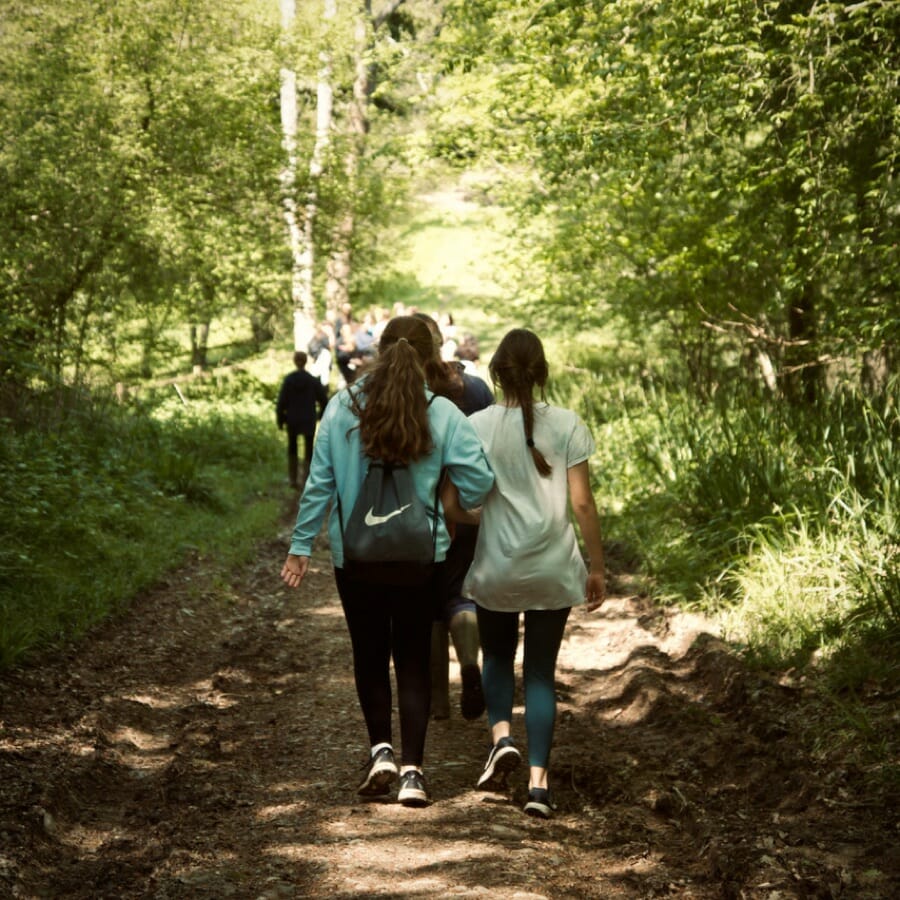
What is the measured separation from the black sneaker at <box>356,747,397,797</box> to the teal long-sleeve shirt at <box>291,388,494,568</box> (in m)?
0.89

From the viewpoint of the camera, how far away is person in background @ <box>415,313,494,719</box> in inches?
245

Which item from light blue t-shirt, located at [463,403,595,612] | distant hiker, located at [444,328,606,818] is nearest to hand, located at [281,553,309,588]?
distant hiker, located at [444,328,606,818]

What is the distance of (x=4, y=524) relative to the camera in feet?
29.3

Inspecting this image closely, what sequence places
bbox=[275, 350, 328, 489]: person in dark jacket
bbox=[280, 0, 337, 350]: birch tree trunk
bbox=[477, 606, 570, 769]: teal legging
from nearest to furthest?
1. bbox=[477, 606, 570, 769]: teal legging
2. bbox=[275, 350, 328, 489]: person in dark jacket
3. bbox=[280, 0, 337, 350]: birch tree trunk

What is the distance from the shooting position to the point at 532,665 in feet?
17.0

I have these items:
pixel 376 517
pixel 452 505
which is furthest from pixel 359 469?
pixel 452 505

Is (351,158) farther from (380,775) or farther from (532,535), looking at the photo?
(380,775)

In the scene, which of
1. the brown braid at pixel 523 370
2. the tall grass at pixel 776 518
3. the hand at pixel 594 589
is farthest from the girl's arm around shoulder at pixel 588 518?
the tall grass at pixel 776 518

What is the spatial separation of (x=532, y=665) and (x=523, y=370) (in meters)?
1.33

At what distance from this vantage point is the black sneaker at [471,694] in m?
6.21

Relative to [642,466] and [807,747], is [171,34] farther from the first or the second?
[807,747]

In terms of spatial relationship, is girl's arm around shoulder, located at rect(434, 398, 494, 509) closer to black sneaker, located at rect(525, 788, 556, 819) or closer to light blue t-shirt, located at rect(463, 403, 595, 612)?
light blue t-shirt, located at rect(463, 403, 595, 612)

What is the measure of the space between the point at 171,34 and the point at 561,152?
8831mm

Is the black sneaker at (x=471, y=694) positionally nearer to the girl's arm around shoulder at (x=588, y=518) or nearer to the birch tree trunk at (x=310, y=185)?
the girl's arm around shoulder at (x=588, y=518)
